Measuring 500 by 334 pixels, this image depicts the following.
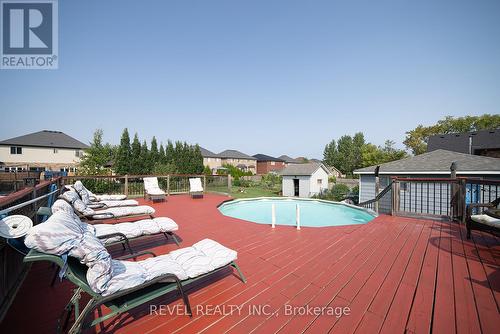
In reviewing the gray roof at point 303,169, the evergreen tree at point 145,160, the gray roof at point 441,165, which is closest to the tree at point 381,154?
the gray roof at point 303,169

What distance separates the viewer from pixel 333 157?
5038 centimetres

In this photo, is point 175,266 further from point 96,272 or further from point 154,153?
point 154,153

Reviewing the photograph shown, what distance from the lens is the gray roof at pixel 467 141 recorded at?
20.5m

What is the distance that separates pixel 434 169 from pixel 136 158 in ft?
103

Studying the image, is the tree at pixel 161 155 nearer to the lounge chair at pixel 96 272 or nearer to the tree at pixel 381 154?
the lounge chair at pixel 96 272

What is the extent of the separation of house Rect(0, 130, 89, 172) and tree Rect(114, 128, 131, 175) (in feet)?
25.0

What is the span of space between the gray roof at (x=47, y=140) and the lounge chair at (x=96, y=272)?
42.8m

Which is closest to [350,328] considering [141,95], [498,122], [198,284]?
[198,284]

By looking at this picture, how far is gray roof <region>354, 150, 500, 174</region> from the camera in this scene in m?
12.2

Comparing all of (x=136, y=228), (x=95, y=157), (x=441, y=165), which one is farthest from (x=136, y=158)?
(x=441, y=165)

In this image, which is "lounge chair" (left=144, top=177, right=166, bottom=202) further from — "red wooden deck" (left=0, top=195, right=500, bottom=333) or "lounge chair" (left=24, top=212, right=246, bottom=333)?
"lounge chair" (left=24, top=212, right=246, bottom=333)

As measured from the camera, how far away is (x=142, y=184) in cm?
1045

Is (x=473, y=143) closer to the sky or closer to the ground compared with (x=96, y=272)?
closer to the sky

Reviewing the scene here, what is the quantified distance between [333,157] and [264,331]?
2075 inches
